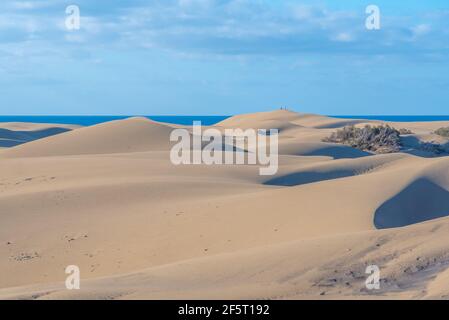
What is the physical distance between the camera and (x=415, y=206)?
1356cm

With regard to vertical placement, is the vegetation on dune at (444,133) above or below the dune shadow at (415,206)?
above

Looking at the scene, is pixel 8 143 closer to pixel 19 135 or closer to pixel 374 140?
pixel 19 135

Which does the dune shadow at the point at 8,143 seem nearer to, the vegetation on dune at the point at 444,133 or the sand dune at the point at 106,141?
the sand dune at the point at 106,141

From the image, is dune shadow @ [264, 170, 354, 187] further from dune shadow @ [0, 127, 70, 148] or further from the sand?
dune shadow @ [0, 127, 70, 148]

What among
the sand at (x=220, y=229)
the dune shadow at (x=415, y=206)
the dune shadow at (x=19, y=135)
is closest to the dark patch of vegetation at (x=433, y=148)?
the sand at (x=220, y=229)

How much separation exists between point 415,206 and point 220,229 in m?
4.53

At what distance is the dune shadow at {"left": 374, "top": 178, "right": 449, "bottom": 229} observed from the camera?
1188 centimetres

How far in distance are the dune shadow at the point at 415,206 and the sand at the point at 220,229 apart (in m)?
0.04

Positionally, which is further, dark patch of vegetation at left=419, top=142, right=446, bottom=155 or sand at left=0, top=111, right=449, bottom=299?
dark patch of vegetation at left=419, top=142, right=446, bottom=155

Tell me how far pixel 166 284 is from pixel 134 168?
35.0ft

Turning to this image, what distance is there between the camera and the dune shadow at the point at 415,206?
468 inches

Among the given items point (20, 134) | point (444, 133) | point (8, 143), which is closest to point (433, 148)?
point (444, 133)

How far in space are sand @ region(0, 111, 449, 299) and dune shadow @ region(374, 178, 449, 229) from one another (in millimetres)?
37

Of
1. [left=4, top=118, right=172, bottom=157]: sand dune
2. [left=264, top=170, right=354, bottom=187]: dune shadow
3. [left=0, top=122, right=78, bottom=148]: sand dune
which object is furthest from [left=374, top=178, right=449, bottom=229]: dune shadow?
[left=0, top=122, right=78, bottom=148]: sand dune
